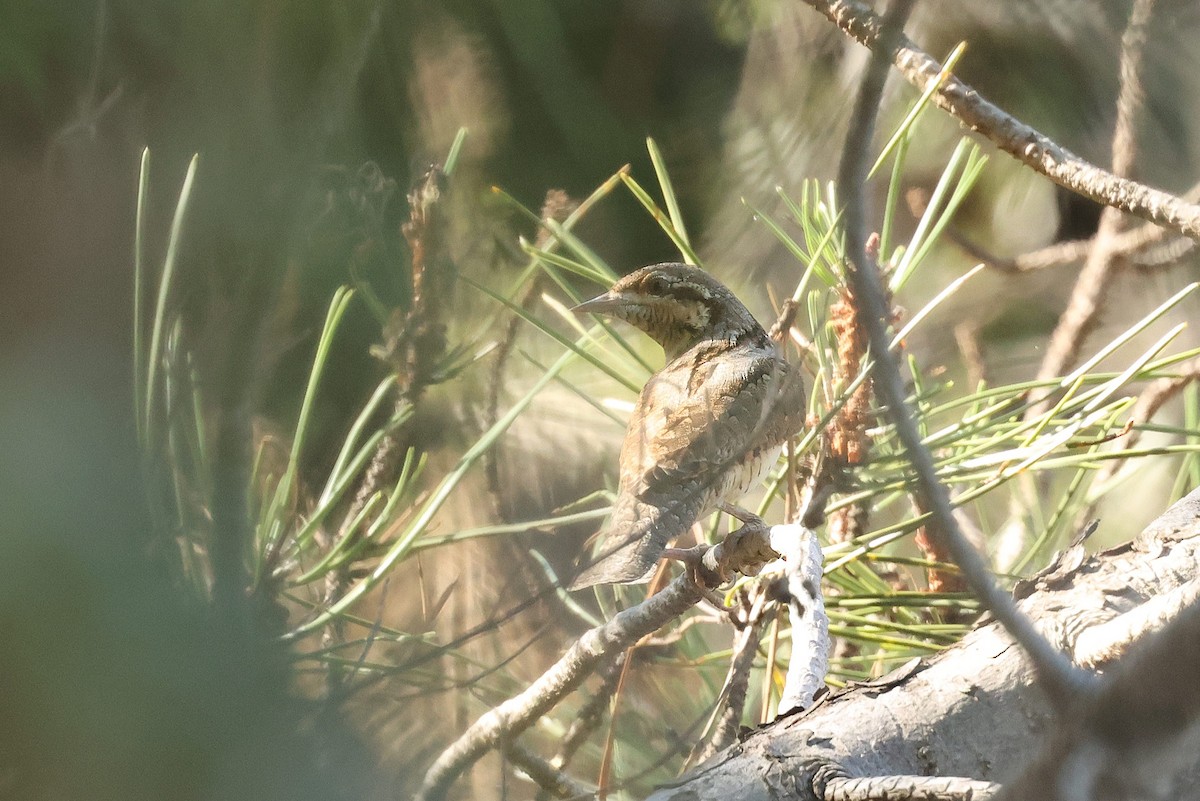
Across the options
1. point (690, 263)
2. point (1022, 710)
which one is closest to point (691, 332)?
point (690, 263)

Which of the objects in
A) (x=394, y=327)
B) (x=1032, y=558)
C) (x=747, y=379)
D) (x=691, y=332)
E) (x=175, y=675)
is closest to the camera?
(x=175, y=675)

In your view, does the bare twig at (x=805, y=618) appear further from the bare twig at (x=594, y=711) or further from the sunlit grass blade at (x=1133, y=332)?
the sunlit grass blade at (x=1133, y=332)

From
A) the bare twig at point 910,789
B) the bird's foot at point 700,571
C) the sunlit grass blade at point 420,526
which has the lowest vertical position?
the bare twig at point 910,789

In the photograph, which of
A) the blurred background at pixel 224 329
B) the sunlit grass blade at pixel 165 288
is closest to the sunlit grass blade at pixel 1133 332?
the blurred background at pixel 224 329

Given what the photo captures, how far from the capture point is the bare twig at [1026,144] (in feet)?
3.20

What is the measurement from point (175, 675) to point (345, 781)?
113 millimetres

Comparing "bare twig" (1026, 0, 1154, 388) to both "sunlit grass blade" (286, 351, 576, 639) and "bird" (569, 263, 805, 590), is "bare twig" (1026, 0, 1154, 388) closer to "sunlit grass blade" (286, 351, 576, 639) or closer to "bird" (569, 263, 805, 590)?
"bird" (569, 263, 805, 590)

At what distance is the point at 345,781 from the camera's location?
0.58 metres

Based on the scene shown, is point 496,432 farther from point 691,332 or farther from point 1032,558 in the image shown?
point 1032,558

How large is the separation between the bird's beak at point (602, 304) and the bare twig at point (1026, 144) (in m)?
0.45

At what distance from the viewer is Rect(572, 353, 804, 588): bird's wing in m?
1.02

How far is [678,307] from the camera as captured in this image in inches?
58.2

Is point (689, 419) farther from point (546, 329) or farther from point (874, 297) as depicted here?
point (874, 297)

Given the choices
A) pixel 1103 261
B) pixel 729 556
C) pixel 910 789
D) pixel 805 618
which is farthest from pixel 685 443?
pixel 1103 261
